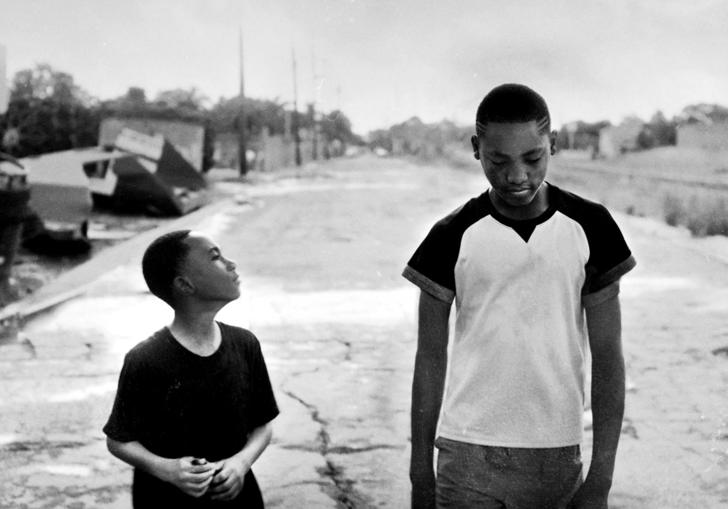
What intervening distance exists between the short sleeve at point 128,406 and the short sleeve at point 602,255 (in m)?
0.94

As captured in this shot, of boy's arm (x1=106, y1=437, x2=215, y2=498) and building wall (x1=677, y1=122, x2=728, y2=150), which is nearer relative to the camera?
boy's arm (x1=106, y1=437, x2=215, y2=498)

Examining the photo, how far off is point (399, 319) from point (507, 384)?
5.40 meters

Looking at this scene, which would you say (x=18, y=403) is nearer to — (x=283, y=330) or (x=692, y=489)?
(x=283, y=330)

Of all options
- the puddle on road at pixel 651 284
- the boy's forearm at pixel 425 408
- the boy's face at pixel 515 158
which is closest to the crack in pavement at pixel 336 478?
the boy's forearm at pixel 425 408

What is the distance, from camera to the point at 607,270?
1.98 metres

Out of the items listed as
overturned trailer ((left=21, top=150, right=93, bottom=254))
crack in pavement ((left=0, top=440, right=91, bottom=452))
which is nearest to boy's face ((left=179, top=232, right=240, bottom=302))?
crack in pavement ((left=0, top=440, right=91, bottom=452))

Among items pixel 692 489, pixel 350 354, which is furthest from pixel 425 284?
pixel 350 354

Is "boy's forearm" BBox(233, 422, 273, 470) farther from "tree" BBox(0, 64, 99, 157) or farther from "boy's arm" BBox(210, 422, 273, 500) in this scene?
"tree" BBox(0, 64, 99, 157)

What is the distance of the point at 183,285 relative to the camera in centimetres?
204

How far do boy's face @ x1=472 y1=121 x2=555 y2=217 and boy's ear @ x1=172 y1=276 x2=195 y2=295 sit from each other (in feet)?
2.16

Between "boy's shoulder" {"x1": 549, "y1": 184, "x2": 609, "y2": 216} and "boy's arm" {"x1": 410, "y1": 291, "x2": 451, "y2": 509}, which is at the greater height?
"boy's shoulder" {"x1": 549, "y1": 184, "x2": 609, "y2": 216}

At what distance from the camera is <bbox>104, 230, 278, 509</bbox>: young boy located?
1979 mm

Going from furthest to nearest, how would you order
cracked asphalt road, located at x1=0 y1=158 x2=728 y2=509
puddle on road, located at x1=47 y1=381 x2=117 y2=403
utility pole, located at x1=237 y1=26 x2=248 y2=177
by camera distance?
1. utility pole, located at x1=237 y1=26 x2=248 y2=177
2. puddle on road, located at x1=47 y1=381 x2=117 y2=403
3. cracked asphalt road, located at x1=0 y1=158 x2=728 y2=509

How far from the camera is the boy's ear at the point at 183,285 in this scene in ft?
6.69
